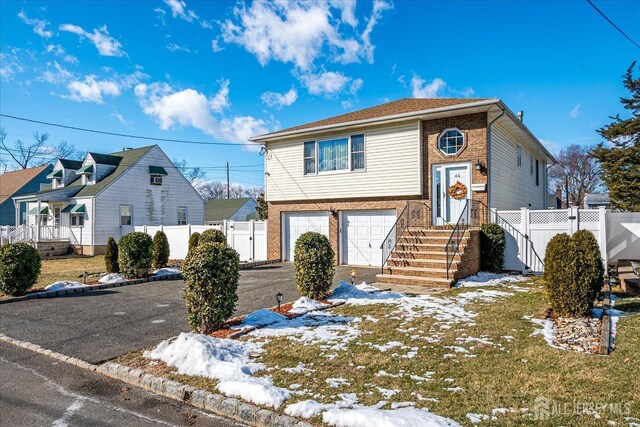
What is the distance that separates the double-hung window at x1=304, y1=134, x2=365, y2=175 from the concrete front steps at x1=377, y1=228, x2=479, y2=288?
14.1 feet

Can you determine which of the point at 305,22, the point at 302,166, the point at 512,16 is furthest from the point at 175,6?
the point at 512,16

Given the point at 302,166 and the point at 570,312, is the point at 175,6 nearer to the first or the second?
the point at 302,166

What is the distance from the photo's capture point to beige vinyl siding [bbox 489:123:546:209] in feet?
43.7

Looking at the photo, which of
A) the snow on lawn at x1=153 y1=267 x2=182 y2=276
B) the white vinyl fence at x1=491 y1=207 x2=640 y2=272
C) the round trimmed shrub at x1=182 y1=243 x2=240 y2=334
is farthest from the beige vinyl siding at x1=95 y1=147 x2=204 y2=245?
the white vinyl fence at x1=491 y1=207 x2=640 y2=272

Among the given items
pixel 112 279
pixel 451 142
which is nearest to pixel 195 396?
pixel 112 279

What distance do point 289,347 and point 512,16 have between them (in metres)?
12.1

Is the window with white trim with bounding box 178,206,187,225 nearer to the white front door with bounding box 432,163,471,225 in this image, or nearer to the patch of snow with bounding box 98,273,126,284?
the patch of snow with bounding box 98,273,126,284

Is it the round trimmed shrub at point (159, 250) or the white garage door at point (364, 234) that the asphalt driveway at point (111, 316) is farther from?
the round trimmed shrub at point (159, 250)

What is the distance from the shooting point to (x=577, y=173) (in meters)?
44.7

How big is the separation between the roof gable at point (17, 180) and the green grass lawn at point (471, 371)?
39.2m

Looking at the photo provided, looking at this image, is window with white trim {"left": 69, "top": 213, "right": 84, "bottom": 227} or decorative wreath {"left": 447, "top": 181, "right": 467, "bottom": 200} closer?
decorative wreath {"left": 447, "top": 181, "right": 467, "bottom": 200}

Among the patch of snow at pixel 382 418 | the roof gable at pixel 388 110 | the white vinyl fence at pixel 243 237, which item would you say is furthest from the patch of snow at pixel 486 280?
the white vinyl fence at pixel 243 237

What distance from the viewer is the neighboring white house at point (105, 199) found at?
24.8 m

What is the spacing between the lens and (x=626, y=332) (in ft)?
18.5
